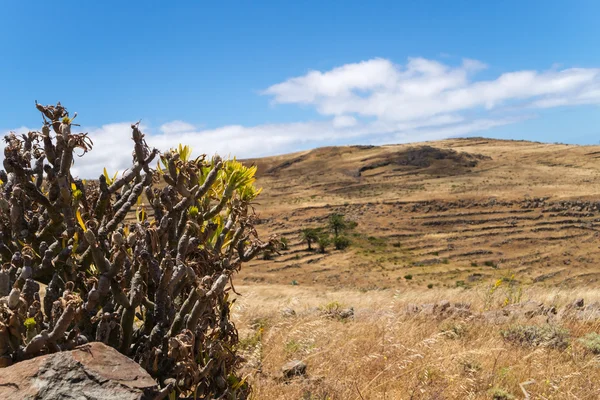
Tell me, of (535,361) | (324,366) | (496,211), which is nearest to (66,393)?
(324,366)

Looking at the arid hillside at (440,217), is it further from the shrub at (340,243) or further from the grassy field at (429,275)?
the shrub at (340,243)

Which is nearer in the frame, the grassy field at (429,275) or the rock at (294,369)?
the grassy field at (429,275)

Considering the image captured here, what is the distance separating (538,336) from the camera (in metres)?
5.36

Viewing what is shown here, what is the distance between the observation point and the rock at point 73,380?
2.19 metres

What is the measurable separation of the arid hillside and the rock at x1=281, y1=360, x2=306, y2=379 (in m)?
21.2

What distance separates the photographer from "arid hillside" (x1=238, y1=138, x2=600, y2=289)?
3925cm

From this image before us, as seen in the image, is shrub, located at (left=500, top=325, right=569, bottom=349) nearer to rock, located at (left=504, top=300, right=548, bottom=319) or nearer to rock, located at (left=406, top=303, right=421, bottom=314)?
rock, located at (left=504, top=300, right=548, bottom=319)

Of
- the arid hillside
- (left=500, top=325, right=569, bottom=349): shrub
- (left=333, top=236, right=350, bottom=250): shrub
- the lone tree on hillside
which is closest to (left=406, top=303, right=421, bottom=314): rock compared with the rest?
(left=500, top=325, right=569, bottom=349): shrub

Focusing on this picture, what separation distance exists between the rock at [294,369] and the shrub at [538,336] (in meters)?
2.52

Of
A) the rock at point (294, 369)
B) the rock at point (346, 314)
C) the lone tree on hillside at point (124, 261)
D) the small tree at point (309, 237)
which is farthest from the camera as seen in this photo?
the small tree at point (309, 237)

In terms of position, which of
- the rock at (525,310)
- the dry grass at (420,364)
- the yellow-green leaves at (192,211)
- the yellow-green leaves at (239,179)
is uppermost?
the yellow-green leaves at (239,179)

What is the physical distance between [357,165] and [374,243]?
5130cm

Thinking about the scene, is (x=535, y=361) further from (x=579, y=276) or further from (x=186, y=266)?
(x=579, y=276)

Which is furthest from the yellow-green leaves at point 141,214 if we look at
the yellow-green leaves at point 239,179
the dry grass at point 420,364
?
the dry grass at point 420,364
